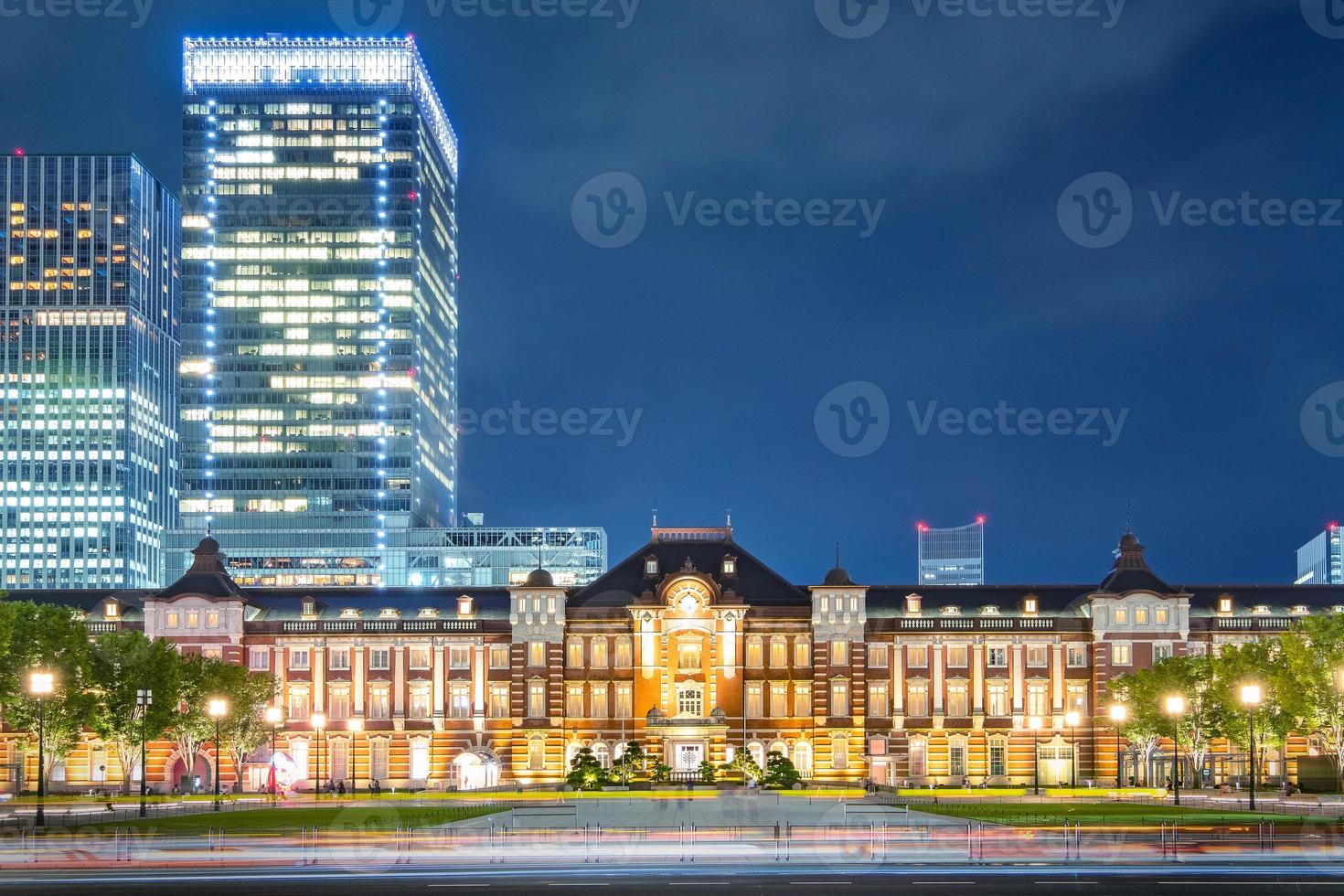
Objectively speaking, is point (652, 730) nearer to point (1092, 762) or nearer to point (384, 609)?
point (384, 609)

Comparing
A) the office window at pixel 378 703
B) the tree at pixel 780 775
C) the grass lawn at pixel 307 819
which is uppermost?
the office window at pixel 378 703

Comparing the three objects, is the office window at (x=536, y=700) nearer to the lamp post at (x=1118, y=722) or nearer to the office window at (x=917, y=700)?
the office window at (x=917, y=700)

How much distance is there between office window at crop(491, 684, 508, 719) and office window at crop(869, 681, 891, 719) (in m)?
27.3

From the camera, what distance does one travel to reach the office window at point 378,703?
114 metres

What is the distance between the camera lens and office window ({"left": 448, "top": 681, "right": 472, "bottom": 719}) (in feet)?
373

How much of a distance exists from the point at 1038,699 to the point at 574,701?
34704 millimetres

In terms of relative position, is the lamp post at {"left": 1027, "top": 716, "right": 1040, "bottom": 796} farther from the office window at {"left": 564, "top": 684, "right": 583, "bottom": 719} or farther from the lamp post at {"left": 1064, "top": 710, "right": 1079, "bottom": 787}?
the office window at {"left": 564, "top": 684, "right": 583, "bottom": 719}

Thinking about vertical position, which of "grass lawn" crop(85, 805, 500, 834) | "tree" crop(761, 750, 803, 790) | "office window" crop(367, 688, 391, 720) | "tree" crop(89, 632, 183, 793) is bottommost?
"tree" crop(761, 750, 803, 790)

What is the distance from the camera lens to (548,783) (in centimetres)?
10888

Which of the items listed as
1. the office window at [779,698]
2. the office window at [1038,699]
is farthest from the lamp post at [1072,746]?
the office window at [779,698]

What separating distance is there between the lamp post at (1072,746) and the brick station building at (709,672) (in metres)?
0.50

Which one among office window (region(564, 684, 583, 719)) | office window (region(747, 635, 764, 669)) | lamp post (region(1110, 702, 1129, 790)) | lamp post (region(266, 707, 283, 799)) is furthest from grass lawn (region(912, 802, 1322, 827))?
lamp post (region(266, 707, 283, 799))

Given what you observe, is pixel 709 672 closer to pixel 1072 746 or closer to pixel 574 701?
pixel 574 701

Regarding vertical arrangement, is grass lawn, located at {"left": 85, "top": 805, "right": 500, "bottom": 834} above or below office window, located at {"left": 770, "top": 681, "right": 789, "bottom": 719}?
below
